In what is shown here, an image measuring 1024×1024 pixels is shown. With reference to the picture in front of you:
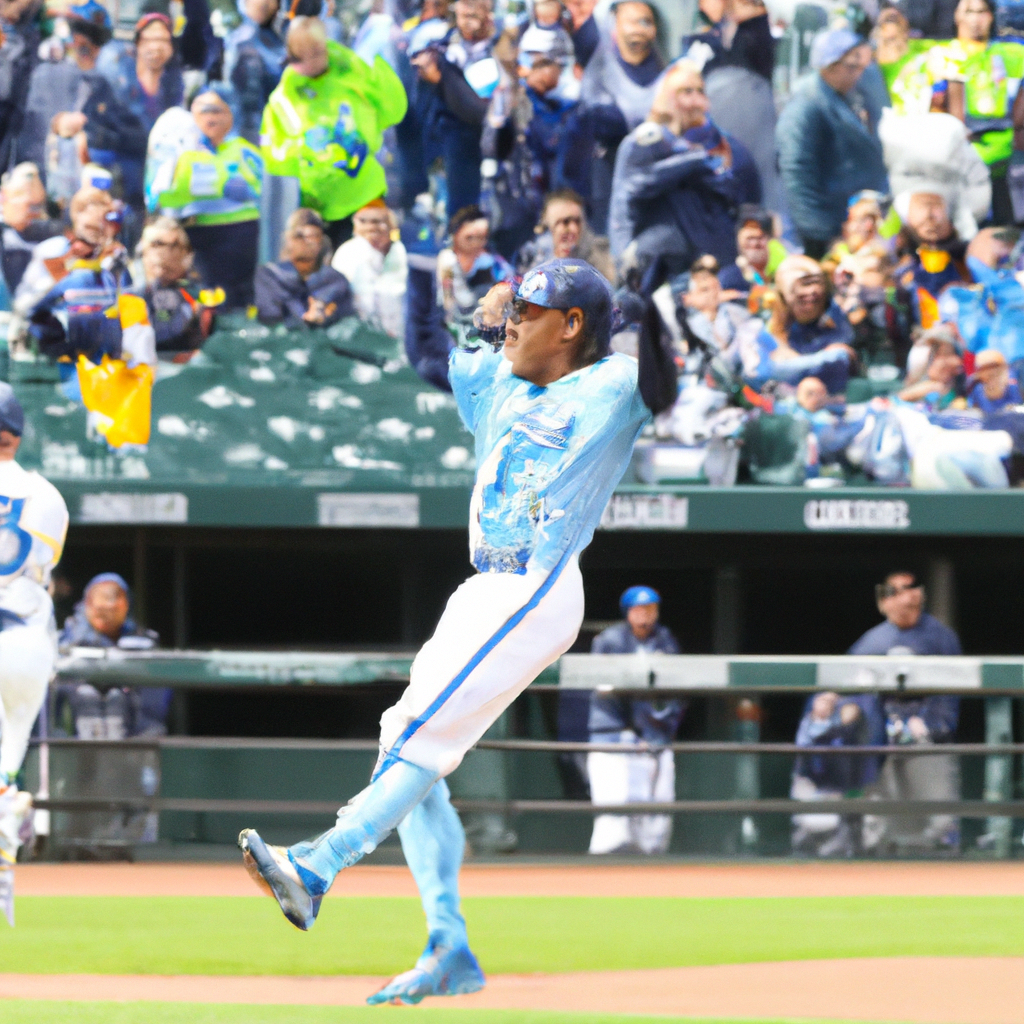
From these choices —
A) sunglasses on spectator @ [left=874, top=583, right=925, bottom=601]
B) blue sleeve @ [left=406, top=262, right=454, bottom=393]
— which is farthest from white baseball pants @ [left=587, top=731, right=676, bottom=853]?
blue sleeve @ [left=406, top=262, right=454, bottom=393]

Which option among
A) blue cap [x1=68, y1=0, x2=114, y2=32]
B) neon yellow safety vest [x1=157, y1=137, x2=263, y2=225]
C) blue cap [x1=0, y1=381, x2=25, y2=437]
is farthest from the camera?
blue cap [x1=68, y1=0, x2=114, y2=32]

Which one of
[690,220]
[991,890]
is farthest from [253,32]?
[991,890]

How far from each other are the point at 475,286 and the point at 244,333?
1354 millimetres

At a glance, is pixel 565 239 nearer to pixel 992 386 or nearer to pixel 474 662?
pixel 992 386

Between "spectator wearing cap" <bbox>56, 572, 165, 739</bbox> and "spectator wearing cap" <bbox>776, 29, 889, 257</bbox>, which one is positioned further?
"spectator wearing cap" <bbox>776, 29, 889, 257</bbox>

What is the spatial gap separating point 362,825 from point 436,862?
0.58 meters

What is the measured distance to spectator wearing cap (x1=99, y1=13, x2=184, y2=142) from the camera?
403 inches

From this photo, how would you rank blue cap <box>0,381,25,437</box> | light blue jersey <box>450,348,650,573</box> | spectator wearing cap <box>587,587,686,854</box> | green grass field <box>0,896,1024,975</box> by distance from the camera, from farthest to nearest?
spectator wearing cap <box>587,587,686,854</box>
blue cap <box>0,381,25,437</box>
green grass field <box>0,896,1024,975</box>
light blue jersey <box>450,348,650,573</box>

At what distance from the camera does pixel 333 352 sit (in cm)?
995

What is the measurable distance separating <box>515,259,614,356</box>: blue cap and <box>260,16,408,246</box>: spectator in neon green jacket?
6687mm

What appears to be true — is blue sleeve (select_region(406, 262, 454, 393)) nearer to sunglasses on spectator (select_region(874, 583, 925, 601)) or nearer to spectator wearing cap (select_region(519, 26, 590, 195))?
spectator wearing cap (select_region(519, 26, 590, 195))

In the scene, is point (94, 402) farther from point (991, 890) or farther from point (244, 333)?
point (991, 890)

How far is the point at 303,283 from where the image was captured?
1002 centimetres

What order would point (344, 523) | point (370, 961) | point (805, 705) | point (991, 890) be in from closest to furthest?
point (370, 961), point (991, 890), point (805, 705), point (344, 523)
